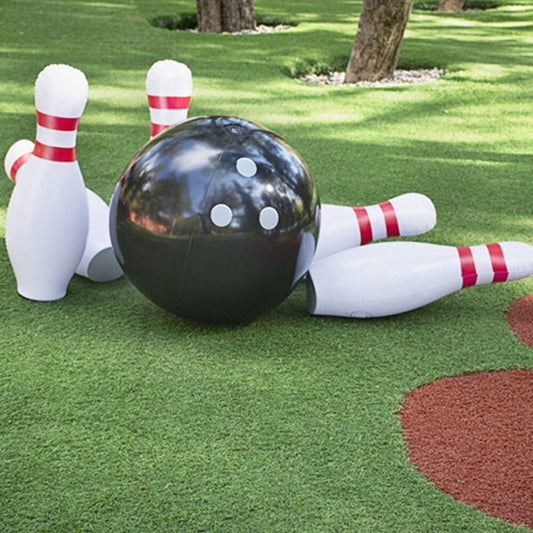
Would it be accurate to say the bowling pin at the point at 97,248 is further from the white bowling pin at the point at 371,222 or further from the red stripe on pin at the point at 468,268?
the red stripe on pin at the point at 468,268

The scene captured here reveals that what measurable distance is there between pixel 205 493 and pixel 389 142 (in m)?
3.11

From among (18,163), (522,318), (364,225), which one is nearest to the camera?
(522,318)

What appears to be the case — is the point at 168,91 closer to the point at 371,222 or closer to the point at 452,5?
the point at 371,222

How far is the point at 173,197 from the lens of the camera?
8.16ft

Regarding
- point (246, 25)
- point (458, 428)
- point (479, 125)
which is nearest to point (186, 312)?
point (458, 428)

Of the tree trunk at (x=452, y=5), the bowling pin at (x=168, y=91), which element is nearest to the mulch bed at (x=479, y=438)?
the bowling pin at (x=168, y=91)

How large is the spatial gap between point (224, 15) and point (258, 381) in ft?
19.2

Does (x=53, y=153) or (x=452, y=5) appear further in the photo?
(x=452, y=5)

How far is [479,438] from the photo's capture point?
2270 mm

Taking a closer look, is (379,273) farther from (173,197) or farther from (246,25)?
(246,25)

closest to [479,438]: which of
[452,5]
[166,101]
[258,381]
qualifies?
[258,381]

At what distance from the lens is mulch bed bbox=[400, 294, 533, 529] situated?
2041 millimetres

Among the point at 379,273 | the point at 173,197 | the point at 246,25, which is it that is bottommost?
the point at 246,25

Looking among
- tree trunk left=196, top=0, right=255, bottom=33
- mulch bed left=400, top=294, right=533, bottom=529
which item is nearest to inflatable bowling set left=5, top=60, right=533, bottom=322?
mulch bed left=400, top=294, right=533, bottom=529
